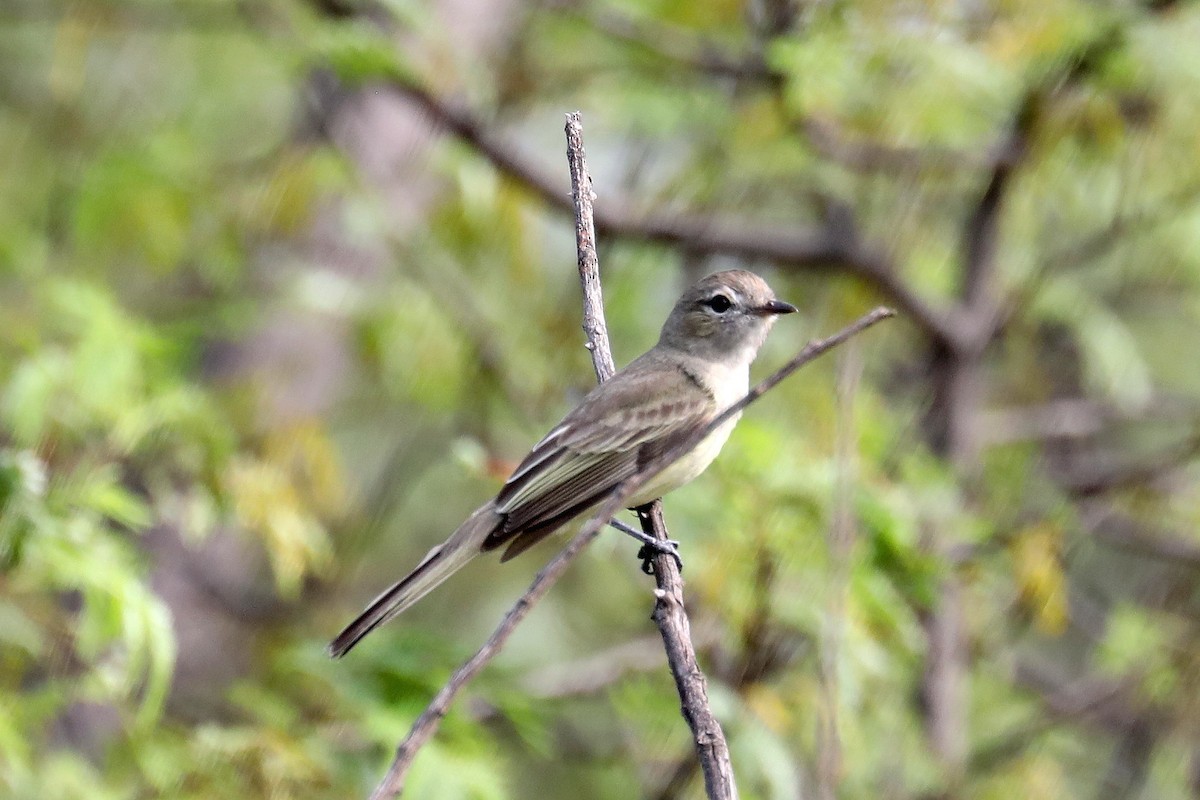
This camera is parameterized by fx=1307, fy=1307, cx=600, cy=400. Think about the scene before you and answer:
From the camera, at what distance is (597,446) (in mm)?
5078

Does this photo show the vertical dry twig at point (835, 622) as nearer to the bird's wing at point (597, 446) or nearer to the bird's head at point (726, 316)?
the bird's wing at point (597, 446)

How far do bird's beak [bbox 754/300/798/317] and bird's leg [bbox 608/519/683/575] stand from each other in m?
1.08

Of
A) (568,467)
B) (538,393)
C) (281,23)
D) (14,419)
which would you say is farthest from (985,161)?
(14,419)

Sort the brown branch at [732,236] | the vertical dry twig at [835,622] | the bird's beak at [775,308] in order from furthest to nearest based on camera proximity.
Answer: the brown branch at [732,236] < the bird's beak at [775,308] < the vertical dry twig at [835,622]

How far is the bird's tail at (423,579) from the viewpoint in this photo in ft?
12.3

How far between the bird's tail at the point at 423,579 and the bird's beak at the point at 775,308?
4.50 ft

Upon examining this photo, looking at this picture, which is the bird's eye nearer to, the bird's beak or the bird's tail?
the bird's beak

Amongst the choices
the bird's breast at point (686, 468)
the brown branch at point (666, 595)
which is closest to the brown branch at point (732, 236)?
the brown branch at point (666, 595)

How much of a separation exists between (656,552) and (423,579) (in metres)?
0.80

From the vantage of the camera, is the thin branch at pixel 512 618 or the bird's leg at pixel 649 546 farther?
the bird's leg at pixel 649 546

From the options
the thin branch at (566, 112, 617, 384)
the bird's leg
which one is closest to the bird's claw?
the bird's leg

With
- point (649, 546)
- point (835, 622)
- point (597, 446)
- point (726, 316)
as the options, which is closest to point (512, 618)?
point (835, 622)

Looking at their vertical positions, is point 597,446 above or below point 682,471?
above

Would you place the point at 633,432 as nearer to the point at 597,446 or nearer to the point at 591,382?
the point at 597,446
